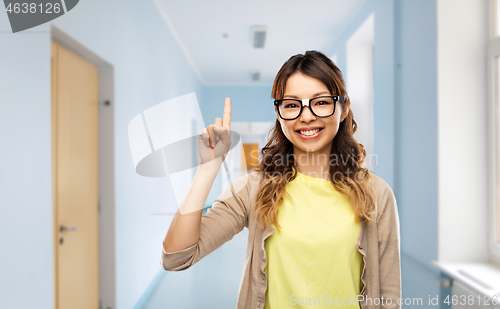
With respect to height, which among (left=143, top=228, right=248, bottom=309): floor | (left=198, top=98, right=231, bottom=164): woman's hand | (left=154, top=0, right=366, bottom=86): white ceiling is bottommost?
(left=143, top=228, right=248, bottom=309): floor

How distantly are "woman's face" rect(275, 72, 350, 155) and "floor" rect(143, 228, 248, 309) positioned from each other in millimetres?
1729

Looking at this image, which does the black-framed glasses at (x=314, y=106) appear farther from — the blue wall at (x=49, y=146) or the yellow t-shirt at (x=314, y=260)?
the blue wall at (x=49, y=146)

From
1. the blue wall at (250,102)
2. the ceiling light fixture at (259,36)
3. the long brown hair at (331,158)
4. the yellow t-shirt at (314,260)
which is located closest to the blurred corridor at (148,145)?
the long brown hair at (331,158)

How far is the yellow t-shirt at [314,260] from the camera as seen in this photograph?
2.68ft

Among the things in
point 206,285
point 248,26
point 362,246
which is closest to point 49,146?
point 362,246

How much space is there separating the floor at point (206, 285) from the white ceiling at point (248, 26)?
7.40ft

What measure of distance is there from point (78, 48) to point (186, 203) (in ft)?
4.78

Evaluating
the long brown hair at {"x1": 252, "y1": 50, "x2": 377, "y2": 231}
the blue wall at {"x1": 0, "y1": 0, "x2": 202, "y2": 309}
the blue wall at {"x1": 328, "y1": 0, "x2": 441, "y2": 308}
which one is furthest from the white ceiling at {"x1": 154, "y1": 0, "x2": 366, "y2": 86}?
the long brown hair at {"x1": 252, "y1": 50, "x2": 377, "y2": 231}

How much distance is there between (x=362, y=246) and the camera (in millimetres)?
849

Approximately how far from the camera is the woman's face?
81cm

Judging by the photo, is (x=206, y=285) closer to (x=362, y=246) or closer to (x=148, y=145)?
(x=148, y=145)

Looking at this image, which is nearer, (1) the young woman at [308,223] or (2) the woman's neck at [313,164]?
(1) the young woman at [308,223]

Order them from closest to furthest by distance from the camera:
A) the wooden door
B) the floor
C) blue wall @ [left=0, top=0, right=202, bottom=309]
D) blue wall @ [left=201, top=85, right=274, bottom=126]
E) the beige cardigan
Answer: the beige cardigan
blue wall @ [left=0, top=0, right=202, bottom=309]
the wooden door
the floor
blue wall @ [left=201, top=85, right=274, bottom=126]

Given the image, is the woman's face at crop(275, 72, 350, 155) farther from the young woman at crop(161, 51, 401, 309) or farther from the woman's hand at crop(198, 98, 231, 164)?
the woman's hand at crop(198, 98, 231, 164)
